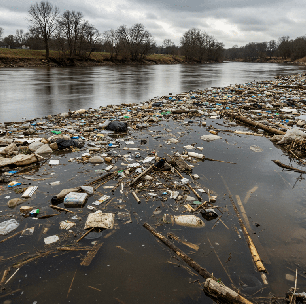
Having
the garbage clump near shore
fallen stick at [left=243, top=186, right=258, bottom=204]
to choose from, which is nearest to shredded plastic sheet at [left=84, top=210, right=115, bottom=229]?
the garbage clump near shore

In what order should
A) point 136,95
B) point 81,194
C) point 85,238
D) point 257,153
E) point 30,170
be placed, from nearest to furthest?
point 85,238
point 81,194
point 30,170
point 257,153
point 136,95

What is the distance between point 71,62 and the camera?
37594 millimetres

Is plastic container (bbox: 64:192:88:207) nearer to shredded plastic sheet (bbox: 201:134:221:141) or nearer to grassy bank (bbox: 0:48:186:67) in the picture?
shredded plastic sheet (bbox: 201:134:221:141)

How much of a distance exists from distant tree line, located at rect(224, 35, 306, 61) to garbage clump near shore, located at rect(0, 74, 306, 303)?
285 feet

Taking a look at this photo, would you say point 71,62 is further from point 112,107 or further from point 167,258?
point 167,258

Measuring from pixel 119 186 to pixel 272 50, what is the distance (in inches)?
5040

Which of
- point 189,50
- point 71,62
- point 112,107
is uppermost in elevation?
point 189,50

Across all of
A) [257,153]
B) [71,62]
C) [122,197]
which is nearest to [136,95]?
[257,153]

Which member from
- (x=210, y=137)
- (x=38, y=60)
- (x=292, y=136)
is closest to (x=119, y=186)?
(x=210, y=137)

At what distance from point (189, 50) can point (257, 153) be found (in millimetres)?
66573

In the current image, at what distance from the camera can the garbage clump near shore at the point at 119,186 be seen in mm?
2086

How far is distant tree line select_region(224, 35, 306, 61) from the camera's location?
75.4 meters

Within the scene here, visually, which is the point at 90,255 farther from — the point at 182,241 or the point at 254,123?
the point at 254,123

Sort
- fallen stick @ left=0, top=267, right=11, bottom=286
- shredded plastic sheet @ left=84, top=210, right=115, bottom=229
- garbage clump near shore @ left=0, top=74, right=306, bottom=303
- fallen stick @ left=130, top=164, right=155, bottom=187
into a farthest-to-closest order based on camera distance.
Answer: fallen stick @ left=130, top=164, right=155, bottom=187, shredded plastic sheet @ left=84, top=210, right=115, bottom=229, garbage clump near shore @ left=0, top=74, right=306, bottom=303, fallen stick @ left=0, top=267, right=11, bottom=286
